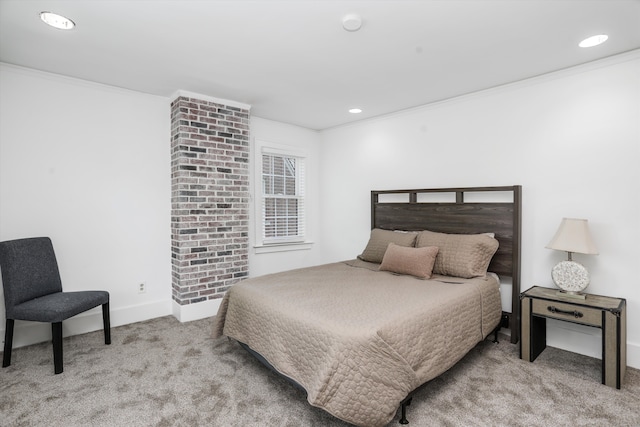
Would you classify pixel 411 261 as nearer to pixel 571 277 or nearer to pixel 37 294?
pixel 571 277

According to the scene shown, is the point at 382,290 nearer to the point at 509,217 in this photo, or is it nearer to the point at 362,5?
the point at 509,217

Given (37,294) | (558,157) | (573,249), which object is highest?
(558,157)

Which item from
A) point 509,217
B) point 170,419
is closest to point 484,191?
point 509,217

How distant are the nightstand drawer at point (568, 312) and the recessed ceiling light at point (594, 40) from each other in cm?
189

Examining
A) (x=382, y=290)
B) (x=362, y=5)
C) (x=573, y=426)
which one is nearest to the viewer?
(x=573, y=426)

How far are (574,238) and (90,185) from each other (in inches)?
167

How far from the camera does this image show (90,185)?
3.15m

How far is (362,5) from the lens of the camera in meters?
1.91

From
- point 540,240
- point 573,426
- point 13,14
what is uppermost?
point 13,14

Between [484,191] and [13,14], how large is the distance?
12.8ft

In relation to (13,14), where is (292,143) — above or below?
below

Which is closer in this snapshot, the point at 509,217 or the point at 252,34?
the point at 252,34

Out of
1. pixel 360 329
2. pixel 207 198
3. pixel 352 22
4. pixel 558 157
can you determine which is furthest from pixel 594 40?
pixel 207 198

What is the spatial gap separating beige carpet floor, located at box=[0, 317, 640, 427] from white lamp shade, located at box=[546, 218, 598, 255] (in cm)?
91
